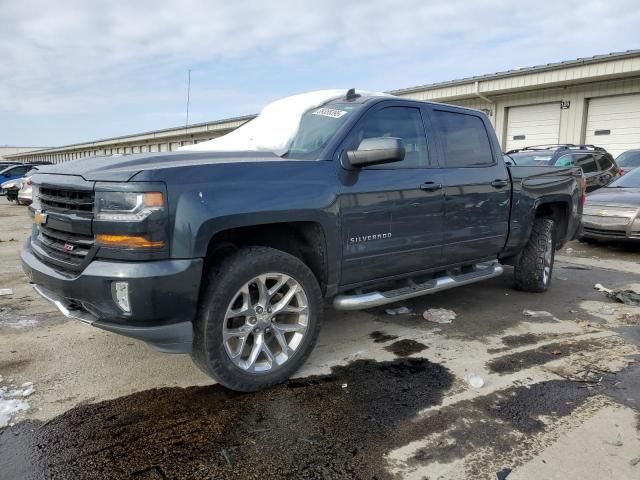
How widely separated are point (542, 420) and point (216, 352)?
1916mm

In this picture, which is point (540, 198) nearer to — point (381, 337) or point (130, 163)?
point (381, 337)

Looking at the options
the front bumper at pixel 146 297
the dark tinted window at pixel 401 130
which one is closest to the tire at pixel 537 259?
the dark tinted window at pixel 401 130

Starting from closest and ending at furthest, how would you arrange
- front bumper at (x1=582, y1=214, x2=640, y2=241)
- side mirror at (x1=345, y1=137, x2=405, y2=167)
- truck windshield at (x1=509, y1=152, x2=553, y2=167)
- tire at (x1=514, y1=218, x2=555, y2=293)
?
side mirror at (x1=345, y1=137, x2=405, y2=167), tire at (x1=514, y1=218, x2=555, y2=293), front bumper at (x1=582, y1=214, x2=640, y2=241), truck windshield at (x1=509, y1=152, x2=553, y2=167)

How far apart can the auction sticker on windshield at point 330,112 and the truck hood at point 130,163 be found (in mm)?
586

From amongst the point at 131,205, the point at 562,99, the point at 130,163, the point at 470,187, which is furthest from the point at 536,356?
the point at 562,99

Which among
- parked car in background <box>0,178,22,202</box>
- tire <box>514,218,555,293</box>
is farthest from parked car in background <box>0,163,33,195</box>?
tire <box>514,218,555,293</box>

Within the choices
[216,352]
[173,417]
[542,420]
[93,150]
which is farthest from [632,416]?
[93,150]

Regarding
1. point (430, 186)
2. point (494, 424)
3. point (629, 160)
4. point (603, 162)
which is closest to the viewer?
point (494, 424)

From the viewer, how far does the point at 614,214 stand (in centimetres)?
A: 821

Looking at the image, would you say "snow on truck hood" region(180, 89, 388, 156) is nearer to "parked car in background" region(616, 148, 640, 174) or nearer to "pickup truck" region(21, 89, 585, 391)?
"pickup truck" region(21, 89, 585, 391)

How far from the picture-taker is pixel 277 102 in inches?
184

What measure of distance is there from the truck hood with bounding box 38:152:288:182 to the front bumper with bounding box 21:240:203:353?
1.62 feet

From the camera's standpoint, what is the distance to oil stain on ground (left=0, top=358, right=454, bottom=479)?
238 cm

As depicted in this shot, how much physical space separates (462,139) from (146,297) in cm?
324
